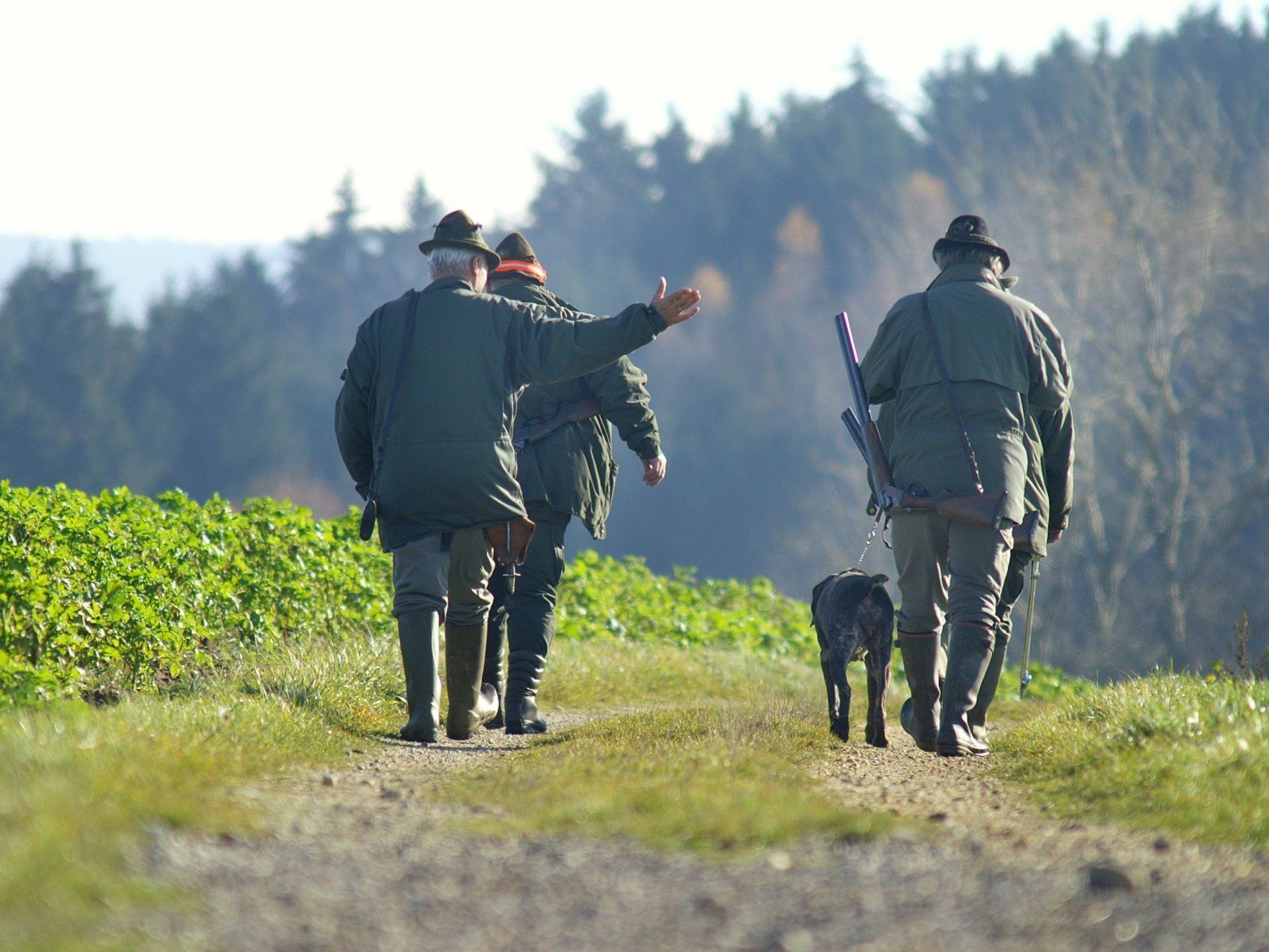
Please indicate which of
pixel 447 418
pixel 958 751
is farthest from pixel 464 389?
pixel 958 751

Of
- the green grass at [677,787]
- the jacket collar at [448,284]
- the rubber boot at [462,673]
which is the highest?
the jacket collar at [448,284]

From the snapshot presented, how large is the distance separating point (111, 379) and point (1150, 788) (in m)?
53.4

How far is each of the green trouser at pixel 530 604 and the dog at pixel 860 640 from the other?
1216mm

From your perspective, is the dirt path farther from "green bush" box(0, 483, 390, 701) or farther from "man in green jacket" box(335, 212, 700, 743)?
"green bush" box(0, 483, 390, 701)

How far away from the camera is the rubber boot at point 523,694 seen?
20.4 feet

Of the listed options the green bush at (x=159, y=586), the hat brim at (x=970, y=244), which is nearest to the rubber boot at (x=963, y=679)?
the hat brim at (x=970, y=244)

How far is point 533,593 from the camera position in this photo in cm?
630

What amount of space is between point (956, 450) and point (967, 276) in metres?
0.81

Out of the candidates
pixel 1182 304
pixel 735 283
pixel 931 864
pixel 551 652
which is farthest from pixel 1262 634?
pixel 735 283

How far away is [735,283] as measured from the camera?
58.6 m

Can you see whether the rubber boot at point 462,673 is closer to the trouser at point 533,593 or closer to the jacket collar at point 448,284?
the trouser at point 533,593

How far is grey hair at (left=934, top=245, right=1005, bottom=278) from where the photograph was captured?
6.07 meters

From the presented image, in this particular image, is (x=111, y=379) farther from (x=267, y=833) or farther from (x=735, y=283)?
(x=267, y=833)

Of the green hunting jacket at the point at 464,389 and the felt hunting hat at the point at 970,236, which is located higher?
the felt hunting hat at the point at 970,236
